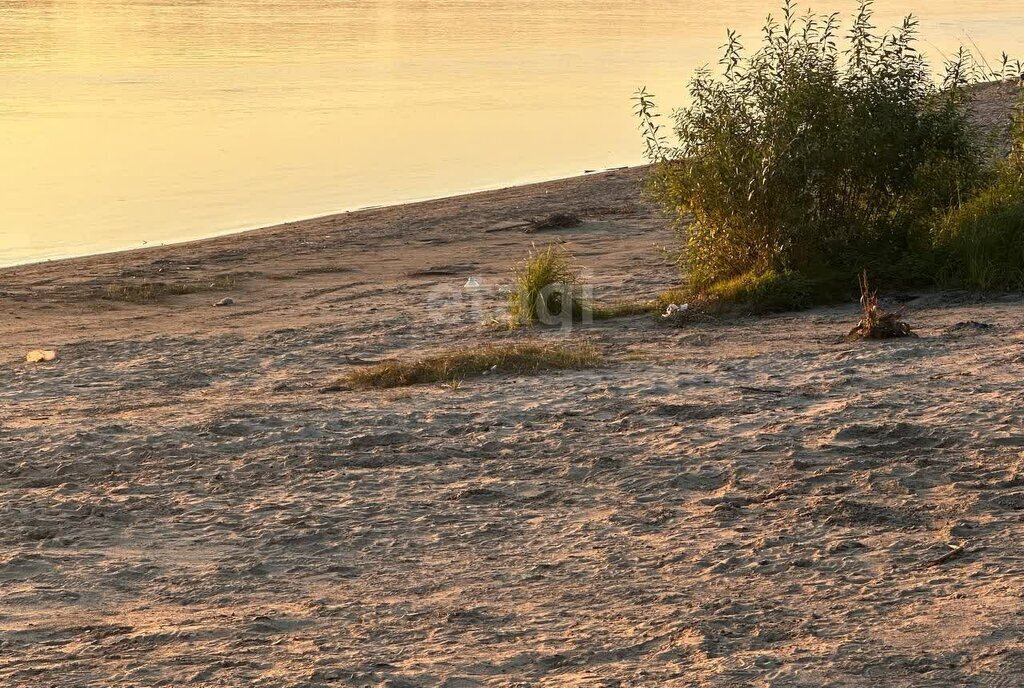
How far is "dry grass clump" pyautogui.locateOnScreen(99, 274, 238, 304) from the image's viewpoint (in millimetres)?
12258

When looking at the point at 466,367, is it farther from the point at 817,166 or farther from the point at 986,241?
the point at 986,241

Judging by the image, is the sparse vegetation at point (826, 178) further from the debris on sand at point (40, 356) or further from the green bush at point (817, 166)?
the debris on sand at point (40, 356)

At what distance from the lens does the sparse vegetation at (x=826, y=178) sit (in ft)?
31.2

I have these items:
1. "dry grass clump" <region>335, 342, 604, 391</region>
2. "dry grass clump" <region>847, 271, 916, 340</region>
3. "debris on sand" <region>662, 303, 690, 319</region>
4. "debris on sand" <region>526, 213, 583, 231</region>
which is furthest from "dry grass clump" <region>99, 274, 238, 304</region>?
"dry grass clump" <region>847, 271, 916, 340</region>

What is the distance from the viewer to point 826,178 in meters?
9.73

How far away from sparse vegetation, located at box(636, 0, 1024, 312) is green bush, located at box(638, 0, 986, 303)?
10 millimetres

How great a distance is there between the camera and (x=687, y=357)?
826 cm

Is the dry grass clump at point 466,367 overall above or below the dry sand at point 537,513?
above

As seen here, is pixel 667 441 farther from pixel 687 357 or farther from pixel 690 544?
pixel 687 357

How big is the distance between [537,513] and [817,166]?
4.80 metres

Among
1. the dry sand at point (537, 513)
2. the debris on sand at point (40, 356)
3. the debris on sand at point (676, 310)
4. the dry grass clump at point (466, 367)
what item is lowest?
the dry sand at point (537, 513)

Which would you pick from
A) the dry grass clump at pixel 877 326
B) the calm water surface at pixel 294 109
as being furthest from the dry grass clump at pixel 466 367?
the calm water surface at pixel 294 109

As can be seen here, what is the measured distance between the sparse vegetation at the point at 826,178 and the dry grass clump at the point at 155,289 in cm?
473

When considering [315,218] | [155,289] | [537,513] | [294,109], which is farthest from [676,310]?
[294,109]
